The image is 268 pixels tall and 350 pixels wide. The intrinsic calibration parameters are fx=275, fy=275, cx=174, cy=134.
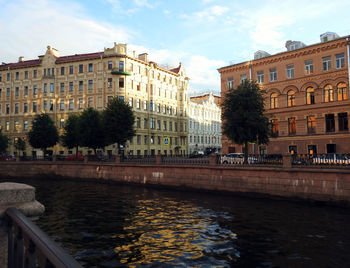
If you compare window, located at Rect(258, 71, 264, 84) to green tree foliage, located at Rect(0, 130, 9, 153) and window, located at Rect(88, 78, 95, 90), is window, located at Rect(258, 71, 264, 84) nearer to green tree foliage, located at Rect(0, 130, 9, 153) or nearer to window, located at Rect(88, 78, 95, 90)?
window, located at Rect(88, 78, 95, 90)

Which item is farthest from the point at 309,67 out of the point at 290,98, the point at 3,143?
the point at 3,143

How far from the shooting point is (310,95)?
112ft

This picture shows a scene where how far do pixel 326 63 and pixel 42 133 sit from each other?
137 feet

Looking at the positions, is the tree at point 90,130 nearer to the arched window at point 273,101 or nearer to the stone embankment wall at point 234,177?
the stone embankment wall at point 234,177

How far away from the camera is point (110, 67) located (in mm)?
50250

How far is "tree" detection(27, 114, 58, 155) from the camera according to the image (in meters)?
43.7

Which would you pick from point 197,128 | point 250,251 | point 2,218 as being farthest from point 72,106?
point 2,218

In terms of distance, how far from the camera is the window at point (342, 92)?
104 feet

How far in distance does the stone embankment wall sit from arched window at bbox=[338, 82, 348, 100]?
18.1m

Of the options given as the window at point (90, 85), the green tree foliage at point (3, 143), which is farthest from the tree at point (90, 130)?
the green tree foliage at point (3, 143)

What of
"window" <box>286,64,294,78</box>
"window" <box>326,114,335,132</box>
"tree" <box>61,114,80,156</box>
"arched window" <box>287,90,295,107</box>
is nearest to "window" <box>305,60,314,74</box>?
"window" <box>286,64,294,78</box>

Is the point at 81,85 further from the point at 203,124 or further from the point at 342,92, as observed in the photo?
the point at 342,92

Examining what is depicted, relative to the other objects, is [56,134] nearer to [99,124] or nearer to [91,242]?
[99,124]

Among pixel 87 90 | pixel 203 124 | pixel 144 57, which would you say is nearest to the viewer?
pixel 87 90
